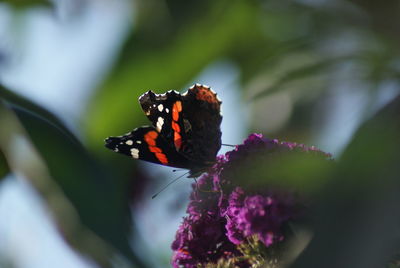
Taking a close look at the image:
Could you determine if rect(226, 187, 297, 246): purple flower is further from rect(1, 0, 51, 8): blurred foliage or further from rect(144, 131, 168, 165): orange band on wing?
rect(1, 0, 51, 8): blurred foliage

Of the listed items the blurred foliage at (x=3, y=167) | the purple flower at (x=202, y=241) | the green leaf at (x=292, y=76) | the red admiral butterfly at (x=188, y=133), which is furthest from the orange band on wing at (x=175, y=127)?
the green leaf at (x=292, y=76)

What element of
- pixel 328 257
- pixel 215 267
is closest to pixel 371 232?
pixel 328 257

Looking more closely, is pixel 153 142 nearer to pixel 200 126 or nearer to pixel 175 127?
pixel 175 127

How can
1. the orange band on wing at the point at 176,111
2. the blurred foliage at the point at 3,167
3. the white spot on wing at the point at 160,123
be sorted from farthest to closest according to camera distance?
the orange band on wing at the point at 176,111, the white spot on wing at the point at 160,123, the blurred foliage at the point at 3,167

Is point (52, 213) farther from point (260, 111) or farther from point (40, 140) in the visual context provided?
point (260, 111)

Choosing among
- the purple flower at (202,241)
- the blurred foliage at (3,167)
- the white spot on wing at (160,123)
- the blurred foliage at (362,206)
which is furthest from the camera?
the white spot on wing at (160,123)

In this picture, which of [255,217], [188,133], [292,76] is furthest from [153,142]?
[292,76]

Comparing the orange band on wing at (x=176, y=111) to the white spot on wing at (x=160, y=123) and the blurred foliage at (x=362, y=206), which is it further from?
the blurred foliage at (x=362, y=206)
